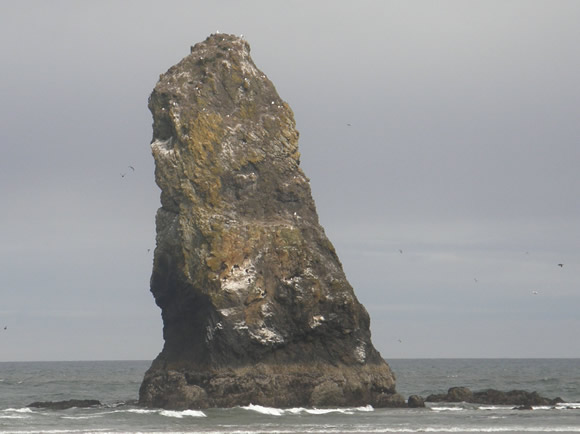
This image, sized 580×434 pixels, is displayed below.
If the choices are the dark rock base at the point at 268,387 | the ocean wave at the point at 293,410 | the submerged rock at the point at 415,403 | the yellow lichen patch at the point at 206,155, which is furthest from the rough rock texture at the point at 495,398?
the yellow lichen patch at the point at 206,155

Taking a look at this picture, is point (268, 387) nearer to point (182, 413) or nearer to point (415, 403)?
point (182, 413)

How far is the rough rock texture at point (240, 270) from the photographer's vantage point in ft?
156

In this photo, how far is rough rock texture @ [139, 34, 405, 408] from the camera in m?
47.5

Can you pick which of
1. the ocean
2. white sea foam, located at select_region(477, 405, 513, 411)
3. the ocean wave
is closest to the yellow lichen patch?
the ocean wave

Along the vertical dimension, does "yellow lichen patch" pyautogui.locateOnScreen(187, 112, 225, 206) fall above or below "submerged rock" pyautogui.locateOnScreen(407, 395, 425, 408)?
above

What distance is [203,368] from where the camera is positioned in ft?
156

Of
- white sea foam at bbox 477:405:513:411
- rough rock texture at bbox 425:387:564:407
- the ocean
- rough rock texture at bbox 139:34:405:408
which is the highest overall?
rough rock texture at bbox 139:34:405:408

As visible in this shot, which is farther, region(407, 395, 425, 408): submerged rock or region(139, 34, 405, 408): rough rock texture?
region(407, 395, 425, 408): submerged rock

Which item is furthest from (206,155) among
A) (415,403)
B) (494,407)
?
(494,407)

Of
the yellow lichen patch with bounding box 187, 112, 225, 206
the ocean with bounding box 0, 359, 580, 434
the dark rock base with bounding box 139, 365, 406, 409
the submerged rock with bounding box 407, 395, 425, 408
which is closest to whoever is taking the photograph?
the ocean with bounding box 0, 359, 580, 434

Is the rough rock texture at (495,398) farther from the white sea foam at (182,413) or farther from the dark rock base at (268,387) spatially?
the white sea foam at (182,413)

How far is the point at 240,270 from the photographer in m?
48.1

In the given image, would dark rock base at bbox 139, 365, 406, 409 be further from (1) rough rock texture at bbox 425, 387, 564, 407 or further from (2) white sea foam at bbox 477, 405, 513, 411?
(1) rough rock texture at bbox 425, 387, 564, 407

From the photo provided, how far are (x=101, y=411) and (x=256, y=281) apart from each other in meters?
9.54
